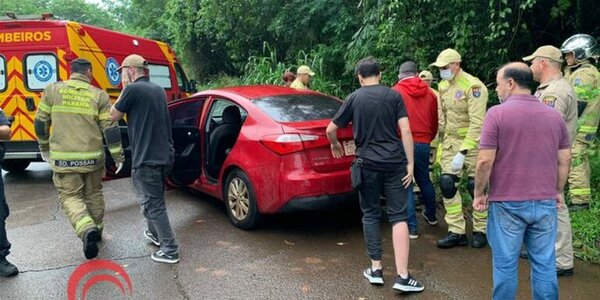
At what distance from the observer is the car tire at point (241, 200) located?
4.88 meters

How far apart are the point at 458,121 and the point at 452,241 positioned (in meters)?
1.11

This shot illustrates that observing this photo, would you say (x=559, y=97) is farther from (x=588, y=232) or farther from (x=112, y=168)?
(x=112, y=168)

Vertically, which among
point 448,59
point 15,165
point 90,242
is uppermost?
point 448,59

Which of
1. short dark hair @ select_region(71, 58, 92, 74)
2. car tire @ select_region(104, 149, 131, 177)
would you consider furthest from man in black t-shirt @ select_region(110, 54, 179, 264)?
car tire @ select_region(104, 149, 131, 177)

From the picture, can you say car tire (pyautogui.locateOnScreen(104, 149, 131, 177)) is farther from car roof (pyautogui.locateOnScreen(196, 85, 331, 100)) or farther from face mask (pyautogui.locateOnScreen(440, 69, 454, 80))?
face mask (pyautogui.locateOnScreen(440, 69, 454, 80))

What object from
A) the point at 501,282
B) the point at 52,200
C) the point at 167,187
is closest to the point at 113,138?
the point at 167,187

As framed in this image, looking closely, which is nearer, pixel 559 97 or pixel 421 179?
pixel 559 97

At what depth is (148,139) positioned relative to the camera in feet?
14.3

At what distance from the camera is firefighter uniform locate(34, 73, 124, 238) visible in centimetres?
447

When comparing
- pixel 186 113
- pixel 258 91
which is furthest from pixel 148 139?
pixel 186 113

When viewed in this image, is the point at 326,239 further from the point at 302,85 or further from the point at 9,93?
the point at 9,93

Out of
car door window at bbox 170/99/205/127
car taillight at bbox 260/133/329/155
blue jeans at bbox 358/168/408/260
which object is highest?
car door window at bbox 170/99/205/127

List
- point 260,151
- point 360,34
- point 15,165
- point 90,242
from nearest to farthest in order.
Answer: point 90,242 < point 260,151 < point 15,165 < point 360,34

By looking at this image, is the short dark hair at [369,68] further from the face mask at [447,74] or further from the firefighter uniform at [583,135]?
the firefighter uniform at [583,135]
